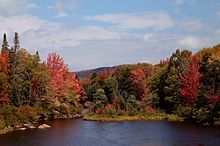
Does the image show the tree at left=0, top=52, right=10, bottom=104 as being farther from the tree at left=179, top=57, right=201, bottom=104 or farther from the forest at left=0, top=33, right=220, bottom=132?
the tree at left=179, top=57, right=201, bottom=104

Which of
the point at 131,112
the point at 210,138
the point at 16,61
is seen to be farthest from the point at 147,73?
the point at 210,138

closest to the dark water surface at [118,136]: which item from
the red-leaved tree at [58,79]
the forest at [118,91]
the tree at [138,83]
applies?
the forest at [118,91]

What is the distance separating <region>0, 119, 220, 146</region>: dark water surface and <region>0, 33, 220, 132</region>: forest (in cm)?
787

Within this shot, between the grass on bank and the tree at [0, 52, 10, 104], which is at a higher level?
the tree at [0, 52, 10, 104]

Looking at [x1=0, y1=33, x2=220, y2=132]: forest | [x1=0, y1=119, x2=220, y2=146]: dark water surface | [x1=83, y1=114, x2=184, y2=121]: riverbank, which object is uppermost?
[x1=0, y1=33, x2=220, y2=132]: forest

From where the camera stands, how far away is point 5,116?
225 ft

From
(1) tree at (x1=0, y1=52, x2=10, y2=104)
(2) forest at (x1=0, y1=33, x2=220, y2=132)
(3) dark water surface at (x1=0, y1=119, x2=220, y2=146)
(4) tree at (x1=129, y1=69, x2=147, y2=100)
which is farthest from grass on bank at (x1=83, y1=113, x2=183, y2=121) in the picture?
(1) tree at (x1=0, y1=52, x2=10, y2=104)

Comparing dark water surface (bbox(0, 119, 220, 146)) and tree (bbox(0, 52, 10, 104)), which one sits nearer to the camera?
dark water surface (bbox(0, 119, 220, 146))

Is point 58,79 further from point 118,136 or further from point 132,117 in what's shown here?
point 118,136

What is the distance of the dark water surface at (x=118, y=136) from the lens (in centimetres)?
5075

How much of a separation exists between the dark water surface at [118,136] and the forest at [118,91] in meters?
7.87

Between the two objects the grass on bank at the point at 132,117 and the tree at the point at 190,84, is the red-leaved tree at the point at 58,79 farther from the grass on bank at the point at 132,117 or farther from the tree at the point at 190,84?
the tree at the point at 190,84

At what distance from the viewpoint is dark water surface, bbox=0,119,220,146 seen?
Answer: 50.8m

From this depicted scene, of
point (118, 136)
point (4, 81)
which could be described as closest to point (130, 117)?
point (118, 136)
